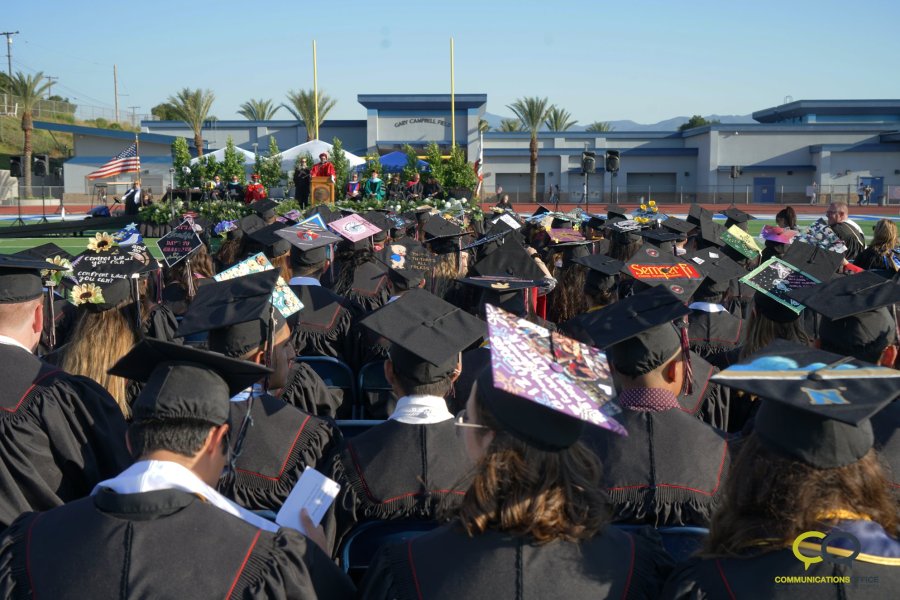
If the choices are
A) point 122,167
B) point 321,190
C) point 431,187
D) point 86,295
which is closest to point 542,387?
point 86,295

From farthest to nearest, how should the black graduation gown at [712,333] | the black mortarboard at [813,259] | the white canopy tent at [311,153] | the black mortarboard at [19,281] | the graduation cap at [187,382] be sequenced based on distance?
the white canopy tent at [311,153], the black mortarboard at [813,259], the black graduation gown at [712,333], the black mortarboard at [19,281], the graduation cap at [187,382]

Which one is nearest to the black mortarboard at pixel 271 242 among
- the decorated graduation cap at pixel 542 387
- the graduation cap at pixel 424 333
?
the graduation cap at pixel 424 333

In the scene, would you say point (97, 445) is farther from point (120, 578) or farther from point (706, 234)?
point (706, 234)

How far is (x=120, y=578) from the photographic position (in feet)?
6.02

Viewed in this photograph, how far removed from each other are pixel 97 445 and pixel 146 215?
19.7 meters

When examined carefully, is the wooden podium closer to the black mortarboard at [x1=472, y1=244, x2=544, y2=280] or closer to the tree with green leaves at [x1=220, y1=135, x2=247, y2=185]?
Result: the tree with green leaves at [x1=220, y1=135, x2=247, y2=185]

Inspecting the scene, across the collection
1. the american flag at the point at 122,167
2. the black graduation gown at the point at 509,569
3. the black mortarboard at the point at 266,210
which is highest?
the american flag at the point at 122,167

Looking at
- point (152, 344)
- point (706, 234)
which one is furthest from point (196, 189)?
point (152, 344)

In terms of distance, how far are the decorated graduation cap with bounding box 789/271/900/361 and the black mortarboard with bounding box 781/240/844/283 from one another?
285 centimetres

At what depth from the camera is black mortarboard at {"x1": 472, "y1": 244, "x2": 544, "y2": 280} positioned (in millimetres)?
6680

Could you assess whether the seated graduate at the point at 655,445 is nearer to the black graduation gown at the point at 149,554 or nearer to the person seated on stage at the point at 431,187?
the black graduation gown at the point at 149,554

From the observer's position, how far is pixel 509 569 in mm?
1839

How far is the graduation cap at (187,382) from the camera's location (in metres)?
2.10

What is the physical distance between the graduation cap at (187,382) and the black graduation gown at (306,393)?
66.3 inches
